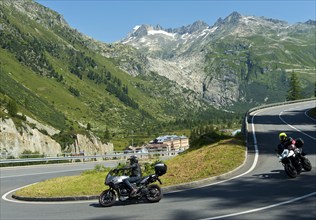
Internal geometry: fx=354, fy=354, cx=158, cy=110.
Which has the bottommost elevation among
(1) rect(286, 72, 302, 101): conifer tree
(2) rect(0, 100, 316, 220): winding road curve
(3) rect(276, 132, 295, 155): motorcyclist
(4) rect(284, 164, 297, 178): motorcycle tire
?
(2) rect(0, 100, 316, 220): winding road curve

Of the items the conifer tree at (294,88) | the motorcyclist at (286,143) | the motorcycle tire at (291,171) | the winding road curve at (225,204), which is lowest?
the winding road curve at (225,204)

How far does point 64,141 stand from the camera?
318ft

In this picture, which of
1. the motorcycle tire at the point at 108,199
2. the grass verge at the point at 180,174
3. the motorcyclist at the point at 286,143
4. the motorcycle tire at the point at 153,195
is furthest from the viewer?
the grass verge at the point at 180,174

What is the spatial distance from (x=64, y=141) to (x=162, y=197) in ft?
284

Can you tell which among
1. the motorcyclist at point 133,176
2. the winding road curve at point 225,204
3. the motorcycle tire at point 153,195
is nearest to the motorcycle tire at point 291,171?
the winding road curve at point 225,204

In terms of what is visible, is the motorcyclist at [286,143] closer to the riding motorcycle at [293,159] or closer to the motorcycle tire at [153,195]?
the riding motorcycle at [293,159]

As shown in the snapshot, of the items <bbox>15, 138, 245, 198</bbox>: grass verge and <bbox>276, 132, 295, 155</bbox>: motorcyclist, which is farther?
<bbox>15, 138, 245, 198</bbox>: grass verge

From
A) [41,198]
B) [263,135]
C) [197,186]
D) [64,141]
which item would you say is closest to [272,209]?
[197,186]

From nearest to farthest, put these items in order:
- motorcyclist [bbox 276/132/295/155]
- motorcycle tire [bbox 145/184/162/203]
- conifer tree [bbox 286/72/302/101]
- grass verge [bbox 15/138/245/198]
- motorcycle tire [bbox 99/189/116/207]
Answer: motorcycle tire [bbox 145/184/162/203], motorcycle tire [bbox 99/189/116/207], motorcyclist [bbox 276/132/295/155], grass verge [bbox 15/138/245/198], conifer tree [bbox 286/72/302/101]

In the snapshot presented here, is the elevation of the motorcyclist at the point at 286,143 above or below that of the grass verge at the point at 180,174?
above

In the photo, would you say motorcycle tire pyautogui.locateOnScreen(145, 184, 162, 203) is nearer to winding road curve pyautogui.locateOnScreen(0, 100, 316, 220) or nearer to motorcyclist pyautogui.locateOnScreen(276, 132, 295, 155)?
winding road curve pyautogui.locateOnScreen(0, 100, 316, 220)

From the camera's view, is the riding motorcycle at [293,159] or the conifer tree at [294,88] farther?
the conifer tree at [294,88]

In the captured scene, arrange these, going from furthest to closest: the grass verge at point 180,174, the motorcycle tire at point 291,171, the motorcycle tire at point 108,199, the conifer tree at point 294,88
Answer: the conifer tree at point 294,88 → the grass verge at point 180,174 → the motorcycle tire at point 291,171 → the motorcycle tire at point 108,199

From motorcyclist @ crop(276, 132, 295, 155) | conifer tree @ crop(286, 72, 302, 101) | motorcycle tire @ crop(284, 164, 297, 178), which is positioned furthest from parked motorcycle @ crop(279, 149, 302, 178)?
conifer tree @ crop(286, 72, 302, 101)
